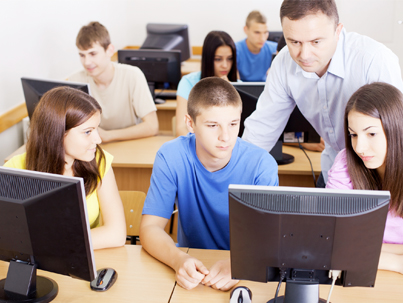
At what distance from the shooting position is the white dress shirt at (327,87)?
1567mm

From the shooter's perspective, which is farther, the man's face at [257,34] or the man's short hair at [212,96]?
the man's face at [257,34]

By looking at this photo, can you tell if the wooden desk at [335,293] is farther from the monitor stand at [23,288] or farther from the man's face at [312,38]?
the man's face at [312,38]

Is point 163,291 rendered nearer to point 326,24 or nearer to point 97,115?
point 97,115

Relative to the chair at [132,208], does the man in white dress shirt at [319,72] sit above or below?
above

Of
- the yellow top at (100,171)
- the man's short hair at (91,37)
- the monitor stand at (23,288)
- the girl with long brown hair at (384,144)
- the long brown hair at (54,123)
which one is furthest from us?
the man's short hair at (91,37)

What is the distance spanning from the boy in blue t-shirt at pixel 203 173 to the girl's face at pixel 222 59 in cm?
135

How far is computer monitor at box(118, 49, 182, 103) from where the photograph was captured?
3303 mm

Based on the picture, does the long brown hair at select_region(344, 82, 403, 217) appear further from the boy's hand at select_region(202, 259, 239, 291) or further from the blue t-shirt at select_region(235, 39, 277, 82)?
the blue t-shirt at select_region(235, 39, 277, 82)

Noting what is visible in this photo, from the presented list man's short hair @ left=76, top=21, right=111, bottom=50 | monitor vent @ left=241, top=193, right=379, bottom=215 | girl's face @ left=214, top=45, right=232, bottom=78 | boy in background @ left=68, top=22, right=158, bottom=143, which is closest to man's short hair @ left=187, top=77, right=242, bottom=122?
monitor vent @ left=241, top=193, right=379, bottom=215

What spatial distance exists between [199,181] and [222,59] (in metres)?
1.50

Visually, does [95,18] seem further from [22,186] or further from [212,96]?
[22,186]

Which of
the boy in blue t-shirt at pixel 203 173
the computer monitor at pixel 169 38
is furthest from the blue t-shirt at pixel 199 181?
the computer monitor at pixel 169 38

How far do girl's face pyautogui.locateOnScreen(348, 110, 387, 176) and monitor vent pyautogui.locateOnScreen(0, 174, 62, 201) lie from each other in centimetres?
90

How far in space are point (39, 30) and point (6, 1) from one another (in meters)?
0.48
